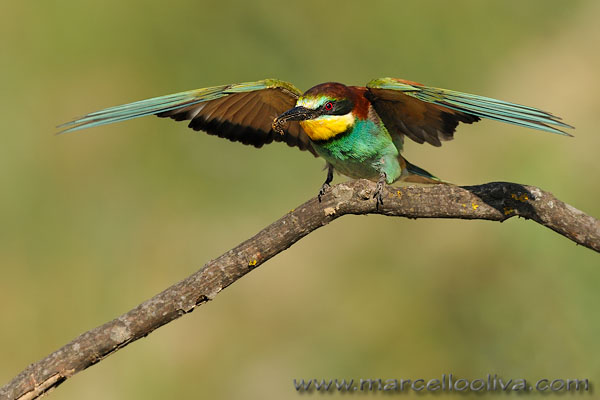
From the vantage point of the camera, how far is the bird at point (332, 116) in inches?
88.4

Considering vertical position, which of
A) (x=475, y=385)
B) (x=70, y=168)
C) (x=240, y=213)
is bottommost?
(x=475, y=385)

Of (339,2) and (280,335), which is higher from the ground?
(339,2)

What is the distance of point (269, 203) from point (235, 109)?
49.3 inches

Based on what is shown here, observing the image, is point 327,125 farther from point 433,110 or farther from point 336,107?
point 433,110

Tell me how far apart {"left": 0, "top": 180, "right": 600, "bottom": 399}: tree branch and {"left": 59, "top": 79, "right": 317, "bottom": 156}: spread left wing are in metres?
0.58

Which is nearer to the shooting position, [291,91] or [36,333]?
[291,91]

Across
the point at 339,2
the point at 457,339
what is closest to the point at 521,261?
the point at 457,339

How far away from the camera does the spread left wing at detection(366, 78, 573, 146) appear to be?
1.84 m

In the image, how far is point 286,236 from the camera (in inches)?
71.4

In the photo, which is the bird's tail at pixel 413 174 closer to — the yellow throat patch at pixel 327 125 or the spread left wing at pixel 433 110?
the spread left wing at pixel 433 110

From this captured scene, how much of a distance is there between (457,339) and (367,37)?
1732mm

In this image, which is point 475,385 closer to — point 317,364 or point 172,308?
point 317,364

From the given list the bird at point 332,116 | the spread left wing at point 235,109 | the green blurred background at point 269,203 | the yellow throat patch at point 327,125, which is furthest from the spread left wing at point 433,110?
the green blurred background at point 269,203

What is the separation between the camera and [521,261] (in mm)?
3305
